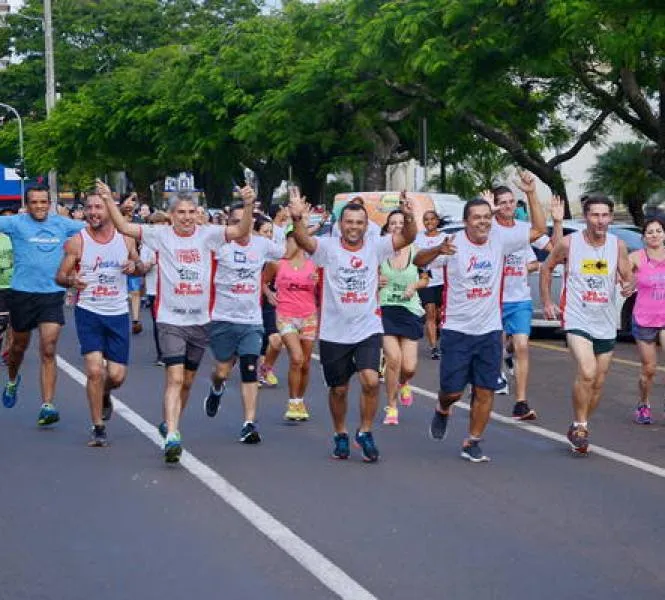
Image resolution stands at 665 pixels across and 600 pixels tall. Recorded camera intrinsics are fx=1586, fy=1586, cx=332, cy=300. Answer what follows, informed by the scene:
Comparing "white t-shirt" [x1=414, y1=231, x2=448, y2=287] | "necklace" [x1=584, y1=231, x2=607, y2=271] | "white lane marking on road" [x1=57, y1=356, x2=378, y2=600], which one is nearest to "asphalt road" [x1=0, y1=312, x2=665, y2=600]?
"white lane marking on road" [x1=57, y1=356, x2=378, y2=600]

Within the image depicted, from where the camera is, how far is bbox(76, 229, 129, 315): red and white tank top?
36.4 ft

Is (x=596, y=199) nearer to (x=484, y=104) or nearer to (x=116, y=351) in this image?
(x=116, y=351)

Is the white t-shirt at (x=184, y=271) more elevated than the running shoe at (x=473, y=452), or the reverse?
the white t-shirt at (x=184, y=271)

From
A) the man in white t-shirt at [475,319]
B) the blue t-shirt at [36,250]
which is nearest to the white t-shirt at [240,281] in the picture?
the blue t-shirt at [36,250]

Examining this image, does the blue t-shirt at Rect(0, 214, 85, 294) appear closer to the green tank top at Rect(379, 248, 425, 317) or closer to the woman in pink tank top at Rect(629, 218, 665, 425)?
the green tank top at Rect(379, 248, 425, 317)

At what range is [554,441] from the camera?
11.4 metres

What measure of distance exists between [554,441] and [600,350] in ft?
2.90

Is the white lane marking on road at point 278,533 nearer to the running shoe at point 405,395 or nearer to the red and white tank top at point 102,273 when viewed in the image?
the red and white tank top at point 102,273

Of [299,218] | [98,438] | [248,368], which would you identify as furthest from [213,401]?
[299,218]

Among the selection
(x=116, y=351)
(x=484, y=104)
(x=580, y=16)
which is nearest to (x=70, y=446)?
(x=116, y=351)

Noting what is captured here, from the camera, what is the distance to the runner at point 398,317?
40.8 feet

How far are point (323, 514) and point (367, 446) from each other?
73.8 inches

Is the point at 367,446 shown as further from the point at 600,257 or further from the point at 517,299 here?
the point at 517,299

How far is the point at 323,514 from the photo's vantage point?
8414mm
